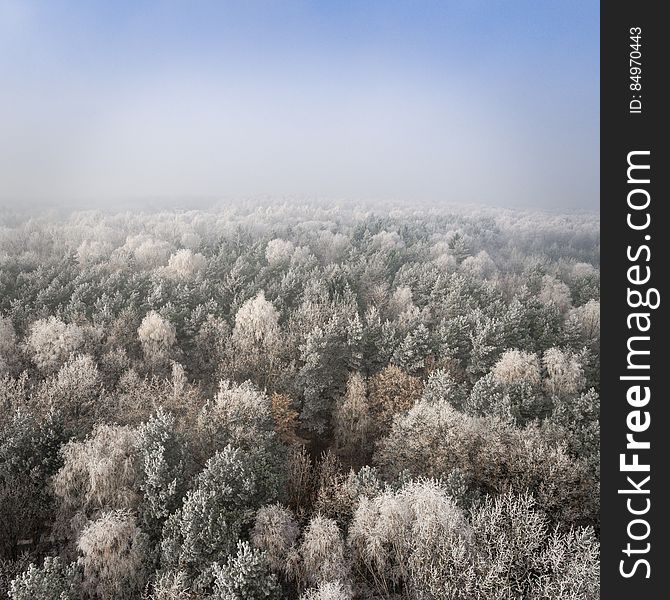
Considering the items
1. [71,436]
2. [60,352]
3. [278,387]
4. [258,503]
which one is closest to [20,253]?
[60,352]

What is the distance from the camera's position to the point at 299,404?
82.9 feet

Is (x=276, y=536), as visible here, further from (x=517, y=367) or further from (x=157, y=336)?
(x=517, y=367)

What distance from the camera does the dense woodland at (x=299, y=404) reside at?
14.4 metres

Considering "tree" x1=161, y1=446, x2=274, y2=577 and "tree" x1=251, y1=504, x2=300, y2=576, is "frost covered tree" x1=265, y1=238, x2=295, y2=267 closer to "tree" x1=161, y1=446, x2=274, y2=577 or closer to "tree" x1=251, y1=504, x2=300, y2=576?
"tree" x1=161, y1=446, x2=274, y2=577

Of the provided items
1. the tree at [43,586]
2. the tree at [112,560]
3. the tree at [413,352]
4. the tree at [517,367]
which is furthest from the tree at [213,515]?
the tree at [517,367]

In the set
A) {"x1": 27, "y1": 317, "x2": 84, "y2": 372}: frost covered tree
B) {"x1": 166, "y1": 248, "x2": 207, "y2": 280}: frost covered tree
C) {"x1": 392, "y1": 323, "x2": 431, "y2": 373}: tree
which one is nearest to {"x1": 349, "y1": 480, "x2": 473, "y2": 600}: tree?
{"x1": 392, "y1": 323, "x2": 431, "y2": 373}: tree

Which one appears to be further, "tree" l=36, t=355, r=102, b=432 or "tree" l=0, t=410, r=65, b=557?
"tree" l=36, t=355, r=102, b=432

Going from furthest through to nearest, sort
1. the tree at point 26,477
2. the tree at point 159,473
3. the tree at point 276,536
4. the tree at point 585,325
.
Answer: the tree at point 585,325 → the tree at point 26,477 → the tree at point 159,473 → the tree at point 276,536

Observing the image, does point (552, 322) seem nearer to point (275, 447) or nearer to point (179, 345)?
point (275, 447)

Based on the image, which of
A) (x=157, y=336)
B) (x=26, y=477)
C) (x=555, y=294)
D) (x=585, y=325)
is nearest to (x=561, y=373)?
(x=585, y=325)

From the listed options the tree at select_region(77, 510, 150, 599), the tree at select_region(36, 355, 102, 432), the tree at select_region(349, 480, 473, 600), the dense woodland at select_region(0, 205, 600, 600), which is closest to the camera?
the tree at select_region(349, 480, 473, 600)

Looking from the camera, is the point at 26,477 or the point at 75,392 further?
the point at 75,392

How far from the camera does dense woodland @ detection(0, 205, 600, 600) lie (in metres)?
14.4

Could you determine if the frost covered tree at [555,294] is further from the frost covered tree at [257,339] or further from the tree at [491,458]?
the frost covered tree at [257,339]
